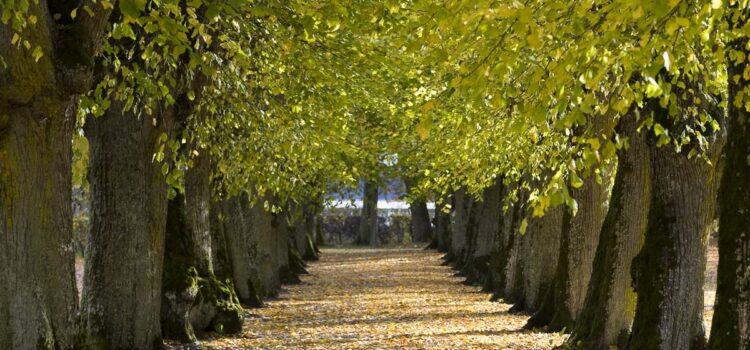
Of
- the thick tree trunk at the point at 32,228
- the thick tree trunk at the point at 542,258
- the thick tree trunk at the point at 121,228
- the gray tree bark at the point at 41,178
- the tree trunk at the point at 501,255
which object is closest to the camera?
the gray tree bark at the point at 41,178

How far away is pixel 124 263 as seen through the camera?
47.7ft

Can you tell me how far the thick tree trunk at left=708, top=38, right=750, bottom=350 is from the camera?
8.55m

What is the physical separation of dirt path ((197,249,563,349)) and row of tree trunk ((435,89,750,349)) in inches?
56.2

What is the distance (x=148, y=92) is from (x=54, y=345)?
340cm

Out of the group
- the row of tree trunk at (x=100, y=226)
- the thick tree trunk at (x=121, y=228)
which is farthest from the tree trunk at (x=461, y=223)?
the thick tree trunk at (x=121, y=228)

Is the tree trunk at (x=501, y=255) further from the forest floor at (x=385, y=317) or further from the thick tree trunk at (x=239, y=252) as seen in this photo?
the thick tree trunk at (x=239, y=252)

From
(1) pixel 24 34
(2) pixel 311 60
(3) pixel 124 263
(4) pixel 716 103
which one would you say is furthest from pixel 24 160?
(4) pixel 716 103

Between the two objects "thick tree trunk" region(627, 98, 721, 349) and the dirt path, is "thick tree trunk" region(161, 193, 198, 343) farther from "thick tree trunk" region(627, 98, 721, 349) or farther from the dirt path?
"thick tree trunk" region(627, 98, 721, 349)

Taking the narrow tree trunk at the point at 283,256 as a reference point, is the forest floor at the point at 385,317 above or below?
below

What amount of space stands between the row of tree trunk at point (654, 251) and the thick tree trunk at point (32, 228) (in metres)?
4.63

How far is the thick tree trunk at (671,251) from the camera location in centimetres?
1222

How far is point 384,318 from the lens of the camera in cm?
2250

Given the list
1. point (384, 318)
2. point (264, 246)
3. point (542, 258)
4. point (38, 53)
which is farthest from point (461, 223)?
point (38, 53)

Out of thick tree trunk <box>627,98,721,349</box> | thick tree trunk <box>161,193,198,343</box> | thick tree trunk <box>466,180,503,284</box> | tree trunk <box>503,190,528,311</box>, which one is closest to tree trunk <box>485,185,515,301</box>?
tree trunk <box>503,190,528,311</box>
